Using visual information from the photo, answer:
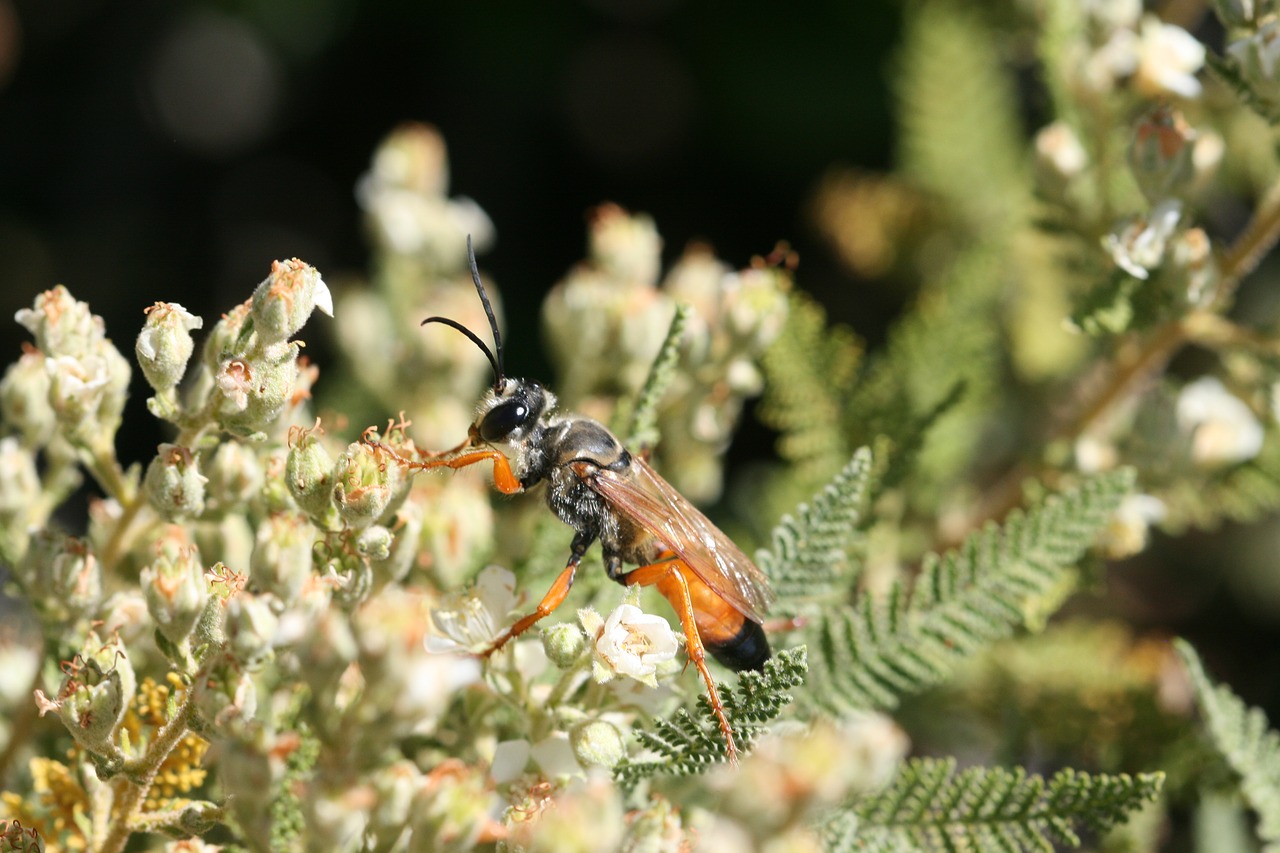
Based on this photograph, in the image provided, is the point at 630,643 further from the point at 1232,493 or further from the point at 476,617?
the point at 1232,493

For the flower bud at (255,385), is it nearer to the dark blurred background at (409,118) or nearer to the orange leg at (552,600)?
the orange leg at (552,600)

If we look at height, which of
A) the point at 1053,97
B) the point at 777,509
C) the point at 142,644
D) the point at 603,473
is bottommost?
the point at 142,644

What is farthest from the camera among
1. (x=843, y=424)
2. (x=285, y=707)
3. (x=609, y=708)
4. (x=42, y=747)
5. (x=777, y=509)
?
(x=777, y=509)

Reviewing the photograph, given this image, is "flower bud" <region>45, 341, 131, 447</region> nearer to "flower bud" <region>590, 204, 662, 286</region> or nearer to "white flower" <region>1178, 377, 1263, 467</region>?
"flower bud" <region>590, 204, 662, 286</region>

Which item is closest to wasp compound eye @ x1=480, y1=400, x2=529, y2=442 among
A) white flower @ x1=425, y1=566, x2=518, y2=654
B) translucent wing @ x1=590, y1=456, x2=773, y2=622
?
translucent wing @ x1=590, y1=456, x2=773, y2=622

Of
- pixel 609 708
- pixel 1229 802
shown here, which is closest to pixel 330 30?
pixel 609 708

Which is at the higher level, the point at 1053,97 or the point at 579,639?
the point at 1053,97

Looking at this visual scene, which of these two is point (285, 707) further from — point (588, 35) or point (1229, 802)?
point (588, 35)
